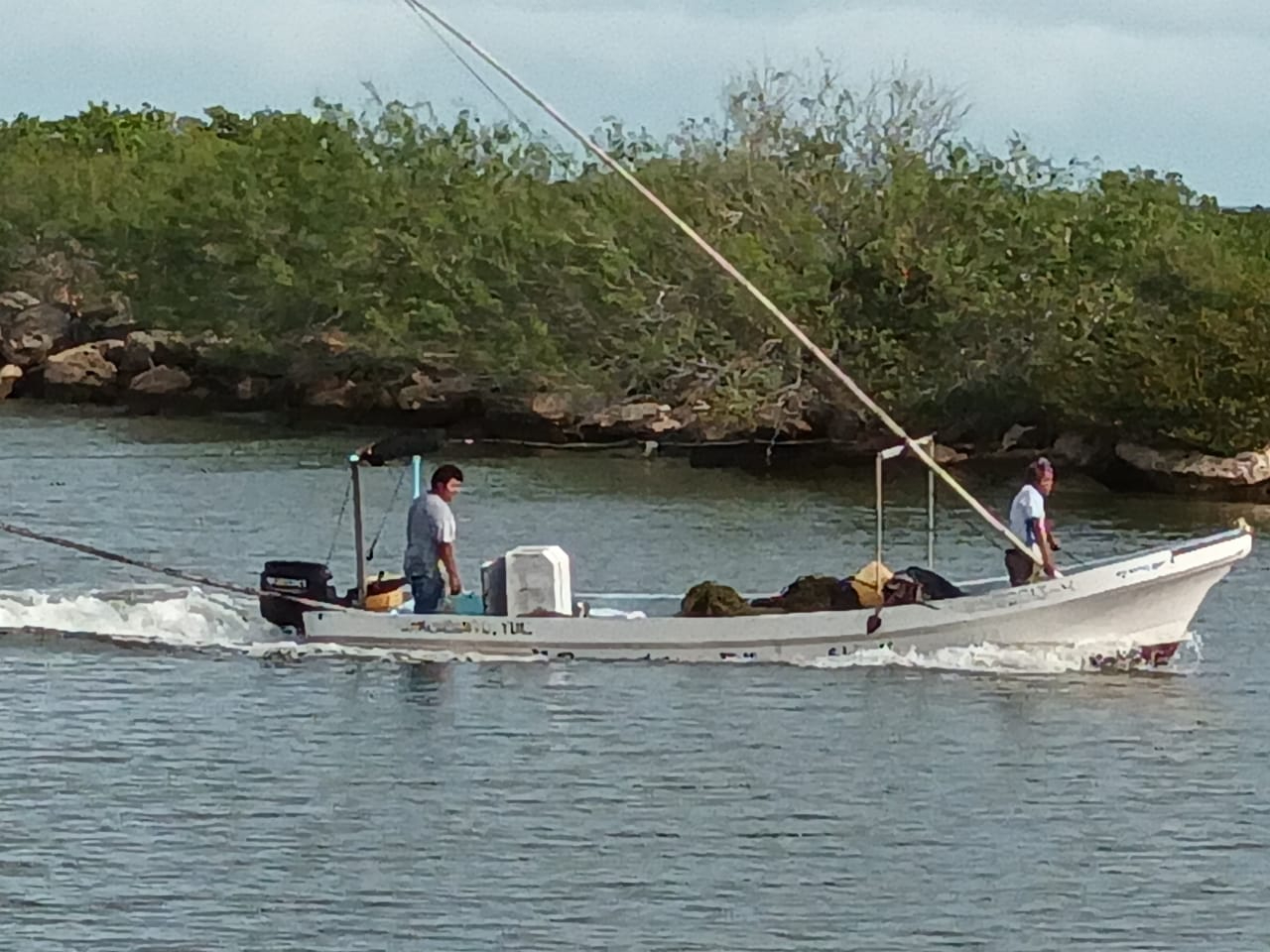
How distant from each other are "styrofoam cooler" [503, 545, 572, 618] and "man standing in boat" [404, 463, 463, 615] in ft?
1.82

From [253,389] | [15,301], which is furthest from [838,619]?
[15,301]

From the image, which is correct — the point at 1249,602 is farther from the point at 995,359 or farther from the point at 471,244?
the point at 471,244

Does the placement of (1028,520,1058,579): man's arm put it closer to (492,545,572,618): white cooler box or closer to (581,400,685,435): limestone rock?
(492,545,572,618): white cooler box

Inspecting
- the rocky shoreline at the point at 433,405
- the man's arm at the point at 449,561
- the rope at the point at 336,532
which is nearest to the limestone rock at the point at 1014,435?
the rocky shoreline at the point at 433,405

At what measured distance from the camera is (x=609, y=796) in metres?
23.2

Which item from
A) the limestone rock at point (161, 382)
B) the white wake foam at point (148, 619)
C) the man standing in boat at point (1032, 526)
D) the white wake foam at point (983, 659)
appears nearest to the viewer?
the man standing in boat at point (1032, 526)

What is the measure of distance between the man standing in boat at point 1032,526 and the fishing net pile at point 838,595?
673mm

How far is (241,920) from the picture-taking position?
19.3 m

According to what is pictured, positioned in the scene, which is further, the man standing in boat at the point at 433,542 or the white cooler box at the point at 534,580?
the white cooler box at the point at 534,580

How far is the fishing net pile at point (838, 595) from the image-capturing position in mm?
27625

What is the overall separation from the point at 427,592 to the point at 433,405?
38.9 m

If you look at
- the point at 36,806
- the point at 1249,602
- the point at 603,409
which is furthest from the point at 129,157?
the point at 36,806

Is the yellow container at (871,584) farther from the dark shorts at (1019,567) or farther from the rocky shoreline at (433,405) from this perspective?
the rocky shoreline at (433,405)

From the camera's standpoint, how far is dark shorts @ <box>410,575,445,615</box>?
92.3 ft
